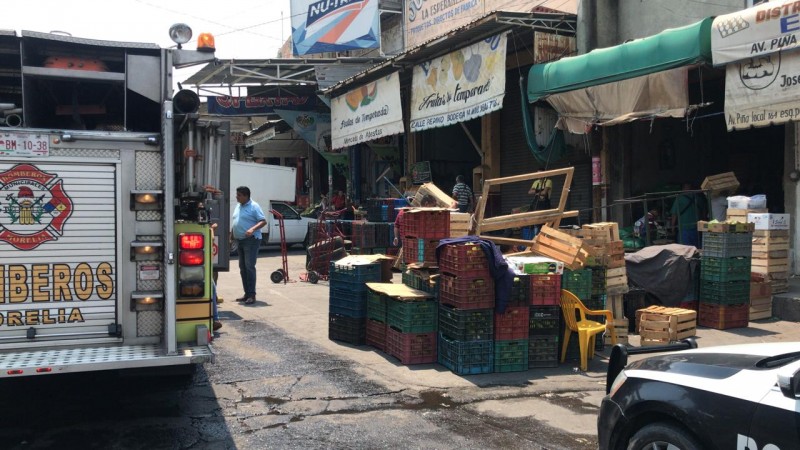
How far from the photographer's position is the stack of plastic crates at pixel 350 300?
27.2 feet

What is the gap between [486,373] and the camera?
701cm

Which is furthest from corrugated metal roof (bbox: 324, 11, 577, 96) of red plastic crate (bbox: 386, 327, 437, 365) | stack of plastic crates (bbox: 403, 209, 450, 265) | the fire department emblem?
the fire department emblem

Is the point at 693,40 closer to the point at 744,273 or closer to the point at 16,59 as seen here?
the point at 744,273

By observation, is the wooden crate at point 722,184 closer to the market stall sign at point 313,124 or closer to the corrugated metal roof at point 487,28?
the corrugated metal roof at point 487,28

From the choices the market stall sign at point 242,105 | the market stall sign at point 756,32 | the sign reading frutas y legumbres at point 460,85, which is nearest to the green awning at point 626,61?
the market stall sign at point 756,32

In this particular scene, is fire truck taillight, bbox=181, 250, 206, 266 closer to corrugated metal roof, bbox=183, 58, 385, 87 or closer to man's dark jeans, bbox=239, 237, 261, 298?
man's dark jeans, bbox=239, 237, 261, 298

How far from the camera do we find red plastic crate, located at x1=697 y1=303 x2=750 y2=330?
9.27 meters

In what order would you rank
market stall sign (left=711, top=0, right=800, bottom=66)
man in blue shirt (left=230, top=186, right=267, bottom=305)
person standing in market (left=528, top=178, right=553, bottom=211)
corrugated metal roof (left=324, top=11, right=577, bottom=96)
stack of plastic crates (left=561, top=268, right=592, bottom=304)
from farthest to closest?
person standing in market (left=528, top=178, right=553, bottom=211), corrugated metal roof (left=324, top=11, right=577, bottom=96), man in blue shirt (left=230, top=186, right=267, bottom=305), market stall sign (left=711, top=0, right=800, bottom=66), stack of plastic crates (left=561, top=268, right=592, bottom=304)

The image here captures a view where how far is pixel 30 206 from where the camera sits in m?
4.89

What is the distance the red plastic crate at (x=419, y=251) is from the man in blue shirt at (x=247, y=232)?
11.1ft

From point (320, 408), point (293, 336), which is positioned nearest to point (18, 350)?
point (320, 408)

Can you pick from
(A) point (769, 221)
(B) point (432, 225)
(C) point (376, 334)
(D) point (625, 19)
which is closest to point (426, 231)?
(B) point (432, 225)

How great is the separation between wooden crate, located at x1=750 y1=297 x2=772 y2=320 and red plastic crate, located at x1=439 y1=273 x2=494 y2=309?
505cm

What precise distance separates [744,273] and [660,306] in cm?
136
